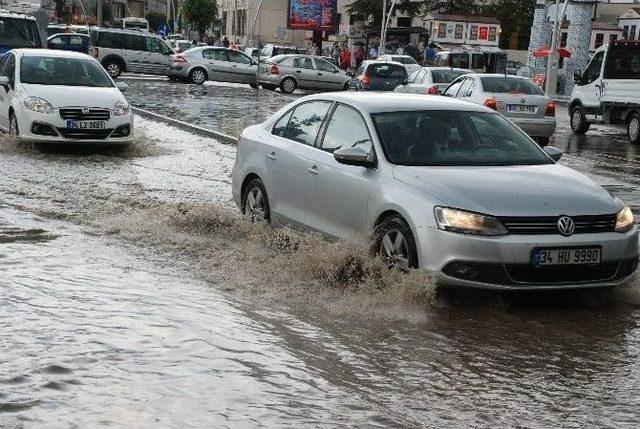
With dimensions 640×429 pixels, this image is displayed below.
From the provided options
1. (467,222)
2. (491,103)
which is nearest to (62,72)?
(491,103)

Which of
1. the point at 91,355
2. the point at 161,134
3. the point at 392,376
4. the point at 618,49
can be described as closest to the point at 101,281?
the point at 91,355

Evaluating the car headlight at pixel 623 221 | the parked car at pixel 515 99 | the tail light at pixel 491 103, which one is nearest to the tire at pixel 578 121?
the parked car at pixel 515 99

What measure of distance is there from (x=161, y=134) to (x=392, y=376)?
14.7 metres

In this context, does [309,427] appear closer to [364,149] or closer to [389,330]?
[389,330]

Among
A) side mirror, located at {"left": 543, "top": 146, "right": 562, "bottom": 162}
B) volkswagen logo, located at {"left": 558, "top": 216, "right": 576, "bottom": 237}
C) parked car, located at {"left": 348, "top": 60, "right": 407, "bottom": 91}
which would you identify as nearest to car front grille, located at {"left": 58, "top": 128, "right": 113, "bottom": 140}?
side mirror, located at {"left": 543, "top": 146, "right": 562, "bottom": 162}

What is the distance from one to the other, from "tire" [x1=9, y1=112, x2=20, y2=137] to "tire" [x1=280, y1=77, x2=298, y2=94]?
24.3 m

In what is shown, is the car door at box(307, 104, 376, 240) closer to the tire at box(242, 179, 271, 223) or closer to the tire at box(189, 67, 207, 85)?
the tire at box(242, 179, 271, 223)

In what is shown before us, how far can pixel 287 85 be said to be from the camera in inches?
1592

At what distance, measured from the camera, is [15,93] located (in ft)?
53.1

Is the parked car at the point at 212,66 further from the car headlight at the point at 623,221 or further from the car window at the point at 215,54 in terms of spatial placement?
the car headlight at the point at 623,221

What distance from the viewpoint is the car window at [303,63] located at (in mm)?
40656

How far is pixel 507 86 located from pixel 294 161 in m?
14.2

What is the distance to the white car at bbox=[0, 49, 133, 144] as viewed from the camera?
1545 centimetres

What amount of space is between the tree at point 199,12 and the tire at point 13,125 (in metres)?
94.0
